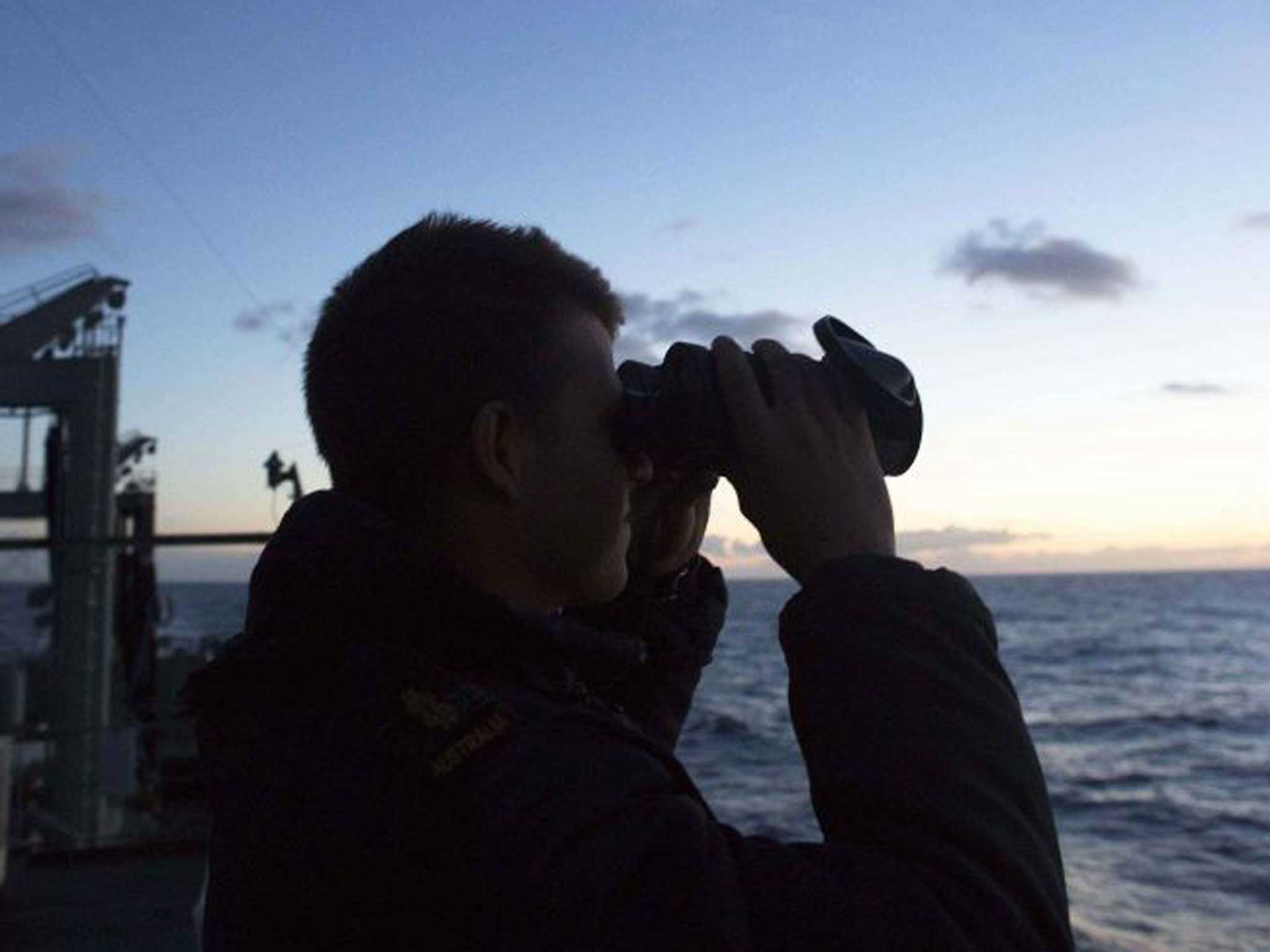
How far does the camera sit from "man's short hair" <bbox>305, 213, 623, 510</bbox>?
128cm

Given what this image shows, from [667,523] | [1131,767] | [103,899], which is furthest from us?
[1131,767]

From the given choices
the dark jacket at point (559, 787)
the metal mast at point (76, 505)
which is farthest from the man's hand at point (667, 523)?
the metal mast at point (76, 505)

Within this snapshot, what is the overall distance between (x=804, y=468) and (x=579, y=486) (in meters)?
0.24

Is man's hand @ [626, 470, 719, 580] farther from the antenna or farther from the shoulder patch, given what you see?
the antenna

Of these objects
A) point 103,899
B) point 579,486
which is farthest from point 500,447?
point 103,899

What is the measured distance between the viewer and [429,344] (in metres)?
1.29

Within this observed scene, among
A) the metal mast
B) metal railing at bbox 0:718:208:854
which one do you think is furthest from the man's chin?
the metal mast

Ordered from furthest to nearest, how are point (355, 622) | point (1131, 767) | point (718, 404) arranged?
point (1131, 767), point (718, 404), point (355, 622)

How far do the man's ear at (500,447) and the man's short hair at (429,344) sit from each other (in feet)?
0.05

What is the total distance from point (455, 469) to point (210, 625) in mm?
86100

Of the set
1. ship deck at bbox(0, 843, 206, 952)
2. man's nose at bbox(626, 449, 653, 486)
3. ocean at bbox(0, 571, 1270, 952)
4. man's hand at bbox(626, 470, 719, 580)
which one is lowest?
ocean at bbox(0, 571, 1270, 952)

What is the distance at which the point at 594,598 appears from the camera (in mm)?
1331

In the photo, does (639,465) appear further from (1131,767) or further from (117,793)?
(1131,767)

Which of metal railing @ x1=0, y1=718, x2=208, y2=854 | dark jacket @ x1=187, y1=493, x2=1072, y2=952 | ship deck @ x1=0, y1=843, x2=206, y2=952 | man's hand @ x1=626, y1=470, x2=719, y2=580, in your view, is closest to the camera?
dark jacket @ x1=187, y1=493, x2=1072, y2=952
